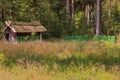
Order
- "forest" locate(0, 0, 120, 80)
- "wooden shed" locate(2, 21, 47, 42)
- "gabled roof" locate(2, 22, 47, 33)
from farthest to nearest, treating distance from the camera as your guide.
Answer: "wooden shed" locate(2, 21, 47, 42), "gabled roof" locate(2, 22, 47, 33), "forest" locate(0, 0, 120, 80)

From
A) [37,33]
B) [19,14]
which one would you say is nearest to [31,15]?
[19,14]

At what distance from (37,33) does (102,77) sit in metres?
25.7

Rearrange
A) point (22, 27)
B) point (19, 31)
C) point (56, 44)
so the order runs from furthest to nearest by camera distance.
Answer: point (22, 27) → point (19, 31) → point (56, 44)

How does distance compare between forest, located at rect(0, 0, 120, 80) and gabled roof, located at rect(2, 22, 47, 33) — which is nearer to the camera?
forest, located at rect(0, 0, 120, 80)

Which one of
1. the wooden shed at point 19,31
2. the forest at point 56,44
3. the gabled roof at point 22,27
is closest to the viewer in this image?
the forest at point 56,44

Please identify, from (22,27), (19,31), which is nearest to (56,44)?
(19,31)

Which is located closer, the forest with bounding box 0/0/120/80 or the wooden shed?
the forest with bounding box 0/0/120/80

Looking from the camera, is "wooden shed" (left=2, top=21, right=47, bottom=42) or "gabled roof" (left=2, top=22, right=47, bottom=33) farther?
"wooden shed" (left=2, top=21, right=47, bottom=42)

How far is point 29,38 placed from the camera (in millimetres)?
32375

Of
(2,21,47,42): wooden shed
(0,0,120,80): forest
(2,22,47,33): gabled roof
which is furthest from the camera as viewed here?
(2,21,47,42): wooden shed

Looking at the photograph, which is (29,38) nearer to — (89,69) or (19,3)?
(19,3)

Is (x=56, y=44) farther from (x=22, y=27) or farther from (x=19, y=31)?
(x=22, y=27)

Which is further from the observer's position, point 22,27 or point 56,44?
→ point 22,27

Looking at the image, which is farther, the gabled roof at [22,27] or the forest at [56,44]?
the gabled roof at [22,27]
